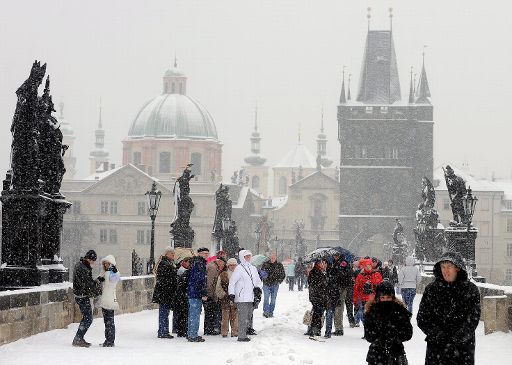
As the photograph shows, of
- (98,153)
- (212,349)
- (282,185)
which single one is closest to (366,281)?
(212,349)

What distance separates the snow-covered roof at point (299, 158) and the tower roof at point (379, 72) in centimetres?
6757

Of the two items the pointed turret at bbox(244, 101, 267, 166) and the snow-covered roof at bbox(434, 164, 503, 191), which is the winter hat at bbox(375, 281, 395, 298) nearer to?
the snow-covered roof at bbox(434, 164, 503, 191)

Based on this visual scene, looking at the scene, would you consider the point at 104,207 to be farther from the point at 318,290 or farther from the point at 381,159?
the point at 318,290

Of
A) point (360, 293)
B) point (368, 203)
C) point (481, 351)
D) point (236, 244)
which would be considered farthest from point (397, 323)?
point (368, 203)

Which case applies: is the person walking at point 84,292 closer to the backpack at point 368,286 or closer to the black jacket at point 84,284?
the black jacket at point 84,284

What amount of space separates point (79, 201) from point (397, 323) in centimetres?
8926

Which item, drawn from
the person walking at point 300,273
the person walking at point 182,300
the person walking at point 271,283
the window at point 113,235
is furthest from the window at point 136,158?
the person walking at point 182,300

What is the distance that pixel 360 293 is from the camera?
1730 centimetres

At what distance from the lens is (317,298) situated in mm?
15609

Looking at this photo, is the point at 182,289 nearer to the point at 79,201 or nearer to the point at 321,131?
the point at 79,201

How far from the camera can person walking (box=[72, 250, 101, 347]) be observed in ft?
44.2

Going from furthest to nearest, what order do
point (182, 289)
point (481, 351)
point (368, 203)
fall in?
point (368, 203)
point (182, 289)
point (481, 351)

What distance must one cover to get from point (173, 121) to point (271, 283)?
81.7m

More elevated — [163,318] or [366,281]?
[366,281]
